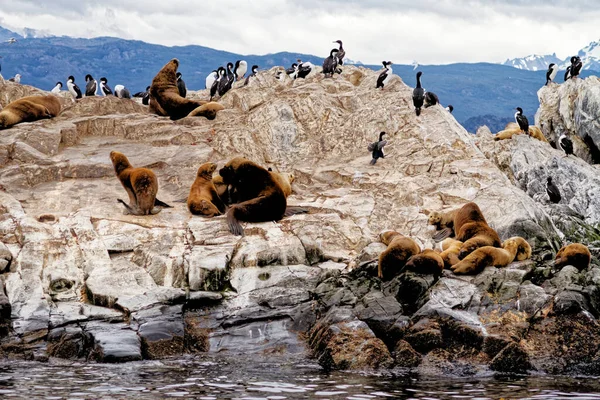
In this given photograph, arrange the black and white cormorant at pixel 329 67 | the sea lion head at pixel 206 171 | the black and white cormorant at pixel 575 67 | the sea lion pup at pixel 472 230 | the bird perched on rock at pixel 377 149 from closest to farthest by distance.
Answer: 1. the sea lion pup at pixel 472 230
2. the sea lion head at pixel 206 171
3. the bird perched on rock at pixel 377 149
4. the black and white cormorant at pixel 329 67
5. the black and white cormorant at pixel 575 67

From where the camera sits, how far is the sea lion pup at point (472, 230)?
1213 centimetres

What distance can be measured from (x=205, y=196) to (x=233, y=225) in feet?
4.07

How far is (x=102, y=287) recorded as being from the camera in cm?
1141

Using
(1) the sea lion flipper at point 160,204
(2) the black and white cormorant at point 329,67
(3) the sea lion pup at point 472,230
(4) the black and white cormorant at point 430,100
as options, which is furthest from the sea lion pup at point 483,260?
(2) the black and white cormorant at point 329,67

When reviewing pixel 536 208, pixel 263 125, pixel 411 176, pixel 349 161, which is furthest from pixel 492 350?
pixel 263 125

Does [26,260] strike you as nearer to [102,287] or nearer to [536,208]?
[102,287]

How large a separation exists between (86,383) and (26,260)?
3.65 metres

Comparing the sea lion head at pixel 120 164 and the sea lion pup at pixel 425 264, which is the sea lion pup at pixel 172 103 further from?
the sea lion pup at pixel 425 264

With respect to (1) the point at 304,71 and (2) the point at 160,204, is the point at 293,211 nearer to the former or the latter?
(2) the point at 160,204

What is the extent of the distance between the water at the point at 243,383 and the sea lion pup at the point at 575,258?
8.49 ft

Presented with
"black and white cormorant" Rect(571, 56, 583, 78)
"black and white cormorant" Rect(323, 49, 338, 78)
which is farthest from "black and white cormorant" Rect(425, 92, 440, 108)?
"black and white cormorant" Rect(571, 56, 583, 78)

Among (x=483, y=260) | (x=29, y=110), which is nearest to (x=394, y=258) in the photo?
(x=483, y=260)

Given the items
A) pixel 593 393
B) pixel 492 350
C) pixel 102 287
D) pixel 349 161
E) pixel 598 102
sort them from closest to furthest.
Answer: pixel 593 393
pixel 492 350
pixel 102 287
pixel 349 161
pixel 598 102

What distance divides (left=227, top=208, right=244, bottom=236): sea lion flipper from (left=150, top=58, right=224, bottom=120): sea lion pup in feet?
18.0
